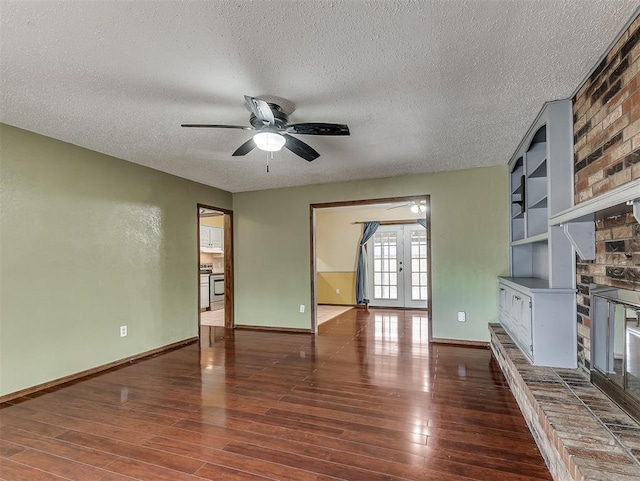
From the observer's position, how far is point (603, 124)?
207 centimetres

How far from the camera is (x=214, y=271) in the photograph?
27.9 feet

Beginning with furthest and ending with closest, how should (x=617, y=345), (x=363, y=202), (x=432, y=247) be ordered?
(x=363, y=202)
(x=432, y=247)
(x=617, y=345)

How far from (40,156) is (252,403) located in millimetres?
2957

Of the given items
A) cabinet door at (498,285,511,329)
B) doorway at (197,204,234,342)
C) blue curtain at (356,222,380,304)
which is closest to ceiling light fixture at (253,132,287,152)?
cabinet door at (498,285,511,329)

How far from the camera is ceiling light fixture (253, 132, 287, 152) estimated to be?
2.58 meters

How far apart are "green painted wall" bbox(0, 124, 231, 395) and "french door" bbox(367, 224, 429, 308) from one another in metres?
4.45

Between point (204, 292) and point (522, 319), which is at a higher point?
point (522, 319)

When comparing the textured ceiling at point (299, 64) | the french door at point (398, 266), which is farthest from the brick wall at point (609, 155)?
the french door at point (398, 266)

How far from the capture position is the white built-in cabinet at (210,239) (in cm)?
780

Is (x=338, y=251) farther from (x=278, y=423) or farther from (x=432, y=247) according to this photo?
(x=278, y=423)

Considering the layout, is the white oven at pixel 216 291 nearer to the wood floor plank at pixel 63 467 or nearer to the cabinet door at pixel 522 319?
the wood floor plank at pixel 63 467

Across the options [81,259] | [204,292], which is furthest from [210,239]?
[81,259]

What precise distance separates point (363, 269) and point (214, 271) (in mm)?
3674

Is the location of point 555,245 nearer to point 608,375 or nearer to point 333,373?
point 608,375
